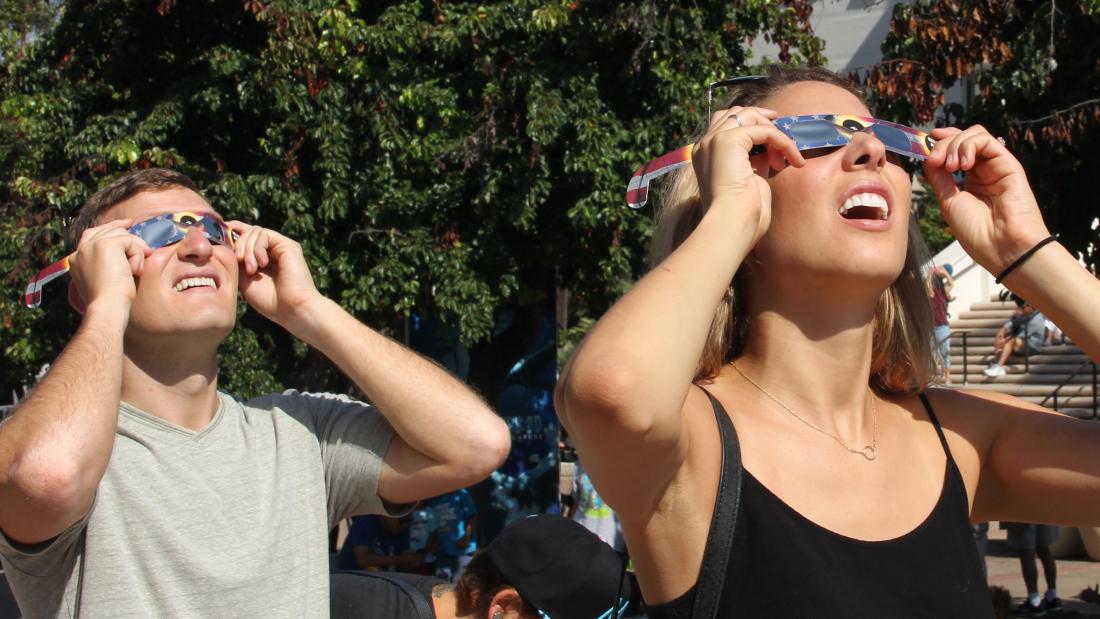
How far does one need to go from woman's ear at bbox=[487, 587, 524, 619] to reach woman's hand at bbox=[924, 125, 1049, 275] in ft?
5.77

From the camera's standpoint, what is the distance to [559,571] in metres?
3.40

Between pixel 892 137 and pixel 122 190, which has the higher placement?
pixel 122 190

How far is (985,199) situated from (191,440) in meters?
1.77

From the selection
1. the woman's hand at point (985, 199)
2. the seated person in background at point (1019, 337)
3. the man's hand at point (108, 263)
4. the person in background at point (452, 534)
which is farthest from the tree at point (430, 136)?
the seated person in background at point (1019, 337)

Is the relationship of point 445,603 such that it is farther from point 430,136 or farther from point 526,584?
point 430,136

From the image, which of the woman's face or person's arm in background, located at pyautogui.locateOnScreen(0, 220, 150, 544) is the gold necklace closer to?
the woman's face

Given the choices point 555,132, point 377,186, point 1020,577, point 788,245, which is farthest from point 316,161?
point 1020,577

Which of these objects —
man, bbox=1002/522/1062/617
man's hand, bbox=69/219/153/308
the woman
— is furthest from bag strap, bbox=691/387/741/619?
man, bbox=1002/522/1062/617

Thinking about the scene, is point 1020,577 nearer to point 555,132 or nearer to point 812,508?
point 555,132

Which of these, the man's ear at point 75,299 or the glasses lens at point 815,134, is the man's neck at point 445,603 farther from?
the glasses lens at point 815,134

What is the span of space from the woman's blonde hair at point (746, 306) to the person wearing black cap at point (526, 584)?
1318mm

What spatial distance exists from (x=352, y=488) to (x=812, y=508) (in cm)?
125

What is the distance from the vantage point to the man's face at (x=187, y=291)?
2646mm

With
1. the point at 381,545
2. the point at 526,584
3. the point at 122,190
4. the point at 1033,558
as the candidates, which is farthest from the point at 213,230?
the point at 1033,558
